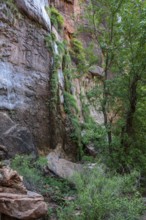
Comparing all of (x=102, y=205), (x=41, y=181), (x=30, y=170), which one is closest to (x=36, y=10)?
(x=30, y=170)

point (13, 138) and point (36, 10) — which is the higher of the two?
point (36, 10)

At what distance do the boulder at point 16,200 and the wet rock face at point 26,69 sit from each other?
5.05 m

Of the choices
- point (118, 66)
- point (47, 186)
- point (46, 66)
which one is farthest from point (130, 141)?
point (46, 66)

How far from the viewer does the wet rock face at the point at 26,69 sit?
1143 centimetres

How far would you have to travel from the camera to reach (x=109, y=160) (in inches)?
412

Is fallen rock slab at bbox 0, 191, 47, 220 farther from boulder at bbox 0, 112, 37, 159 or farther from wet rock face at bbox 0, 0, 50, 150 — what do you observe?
wet rock face at bbox 0, 0, 50, 150

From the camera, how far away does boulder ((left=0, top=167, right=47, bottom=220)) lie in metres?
5.89

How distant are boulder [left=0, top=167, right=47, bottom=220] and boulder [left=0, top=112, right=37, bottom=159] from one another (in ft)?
12.5

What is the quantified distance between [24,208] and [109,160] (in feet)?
16.5

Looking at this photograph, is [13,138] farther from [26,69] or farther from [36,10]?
[36,10]

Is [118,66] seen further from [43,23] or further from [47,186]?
[47,186]

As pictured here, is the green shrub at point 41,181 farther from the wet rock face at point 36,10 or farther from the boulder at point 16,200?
the wet rock face at point 36,10

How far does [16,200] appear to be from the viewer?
5.95m

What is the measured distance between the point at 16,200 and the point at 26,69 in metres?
7.23
